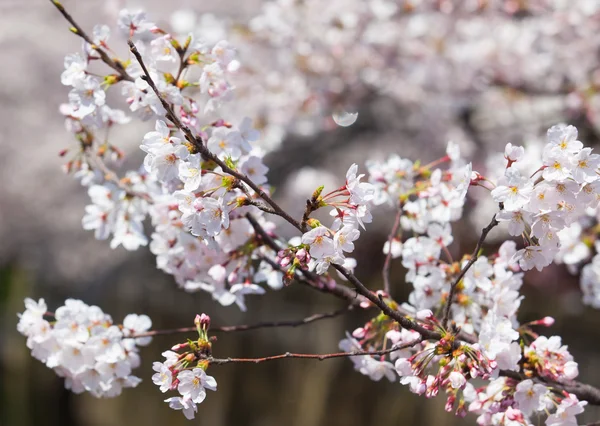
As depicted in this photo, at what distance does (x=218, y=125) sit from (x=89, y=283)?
9.30 feet

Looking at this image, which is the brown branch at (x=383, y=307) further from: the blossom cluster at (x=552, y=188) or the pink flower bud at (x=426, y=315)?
the blossom cluster at (x=552, y=188)

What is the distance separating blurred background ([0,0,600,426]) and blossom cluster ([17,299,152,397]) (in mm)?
1904

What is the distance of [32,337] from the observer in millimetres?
1171

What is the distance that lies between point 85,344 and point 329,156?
2680 mm

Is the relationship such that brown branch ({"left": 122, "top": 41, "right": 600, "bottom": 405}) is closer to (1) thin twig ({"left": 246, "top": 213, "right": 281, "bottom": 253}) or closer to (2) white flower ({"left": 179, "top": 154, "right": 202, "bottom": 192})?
(2) white flower ({"left": 179, "top": 154, "right": 202, "bottom": 192})

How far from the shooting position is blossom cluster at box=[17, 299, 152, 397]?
1.15 meters

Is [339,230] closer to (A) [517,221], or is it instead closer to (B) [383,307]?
(B) [383,307]

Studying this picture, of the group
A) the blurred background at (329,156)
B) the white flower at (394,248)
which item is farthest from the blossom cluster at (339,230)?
the blurred background at (329,156)

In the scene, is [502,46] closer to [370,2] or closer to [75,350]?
[370,2]

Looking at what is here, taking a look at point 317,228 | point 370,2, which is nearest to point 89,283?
point 370,2

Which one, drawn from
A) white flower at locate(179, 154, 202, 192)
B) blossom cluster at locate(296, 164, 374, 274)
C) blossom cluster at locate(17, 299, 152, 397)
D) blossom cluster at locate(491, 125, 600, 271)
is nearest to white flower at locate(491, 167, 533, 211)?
blossom cluster at locate(491, 125, 600, 271)

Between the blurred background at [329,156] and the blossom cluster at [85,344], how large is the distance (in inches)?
74.9

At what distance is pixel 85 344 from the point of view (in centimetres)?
116

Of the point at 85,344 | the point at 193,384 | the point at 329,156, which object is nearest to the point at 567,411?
the point at 193,384
